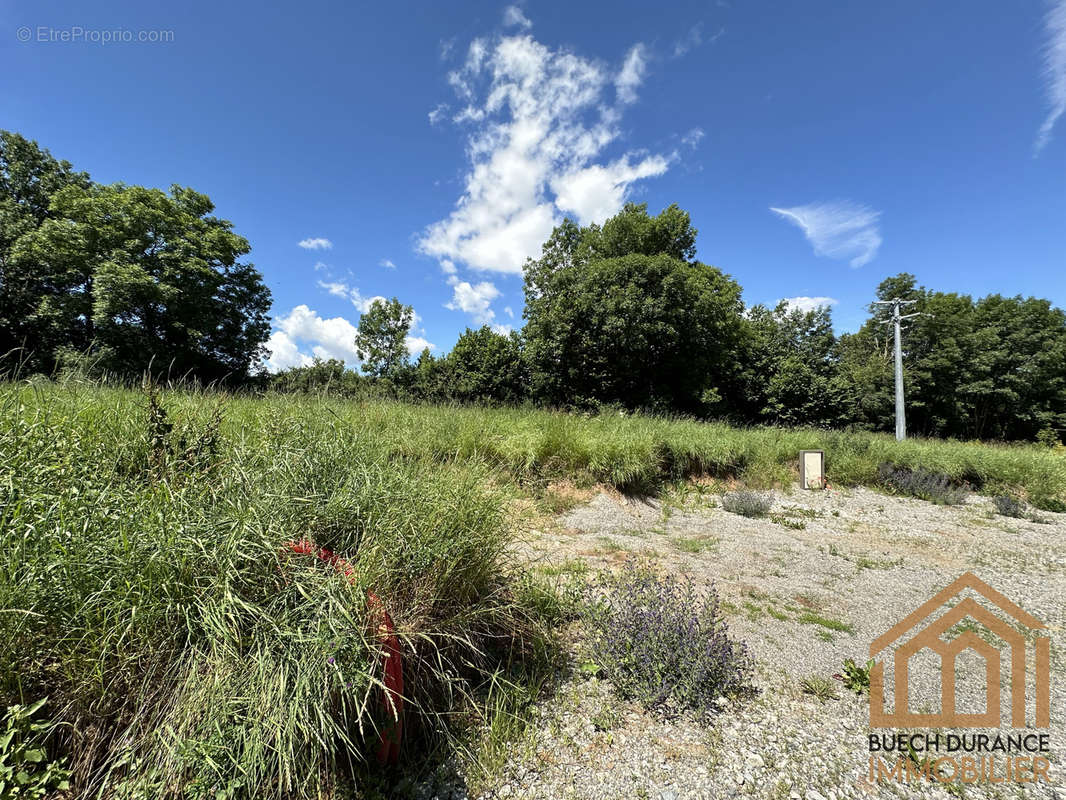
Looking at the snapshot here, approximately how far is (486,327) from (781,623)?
13.6 m

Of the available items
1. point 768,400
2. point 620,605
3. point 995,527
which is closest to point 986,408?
point 768,400

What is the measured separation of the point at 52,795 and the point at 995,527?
8.83 meters

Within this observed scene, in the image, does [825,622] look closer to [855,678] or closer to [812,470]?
[855,678]

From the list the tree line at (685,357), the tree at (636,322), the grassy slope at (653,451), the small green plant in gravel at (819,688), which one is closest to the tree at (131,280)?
Result: the tree line at (685,357)

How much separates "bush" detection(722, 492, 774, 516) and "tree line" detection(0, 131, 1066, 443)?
5.53 m

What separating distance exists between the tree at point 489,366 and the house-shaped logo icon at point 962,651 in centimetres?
1173

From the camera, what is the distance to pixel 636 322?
1043 cm

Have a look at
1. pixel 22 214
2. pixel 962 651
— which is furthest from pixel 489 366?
Result: pixel 22 214

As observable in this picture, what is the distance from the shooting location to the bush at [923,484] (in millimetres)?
6375

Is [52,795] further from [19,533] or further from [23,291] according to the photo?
[23,291]

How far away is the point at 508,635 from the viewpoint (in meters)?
1.88

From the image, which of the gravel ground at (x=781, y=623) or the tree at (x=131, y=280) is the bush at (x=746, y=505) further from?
the tree at (x=131, y=280)

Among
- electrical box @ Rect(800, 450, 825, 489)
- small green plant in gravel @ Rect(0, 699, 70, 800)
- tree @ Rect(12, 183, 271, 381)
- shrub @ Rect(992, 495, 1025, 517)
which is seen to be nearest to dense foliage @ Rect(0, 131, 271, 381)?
tree @ Rect(12, 183, 271, 381)

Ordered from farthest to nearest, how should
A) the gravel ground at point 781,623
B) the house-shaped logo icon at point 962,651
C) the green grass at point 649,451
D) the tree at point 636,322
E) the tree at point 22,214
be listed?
the tree at point 22,214
the tree at point 636,322
the green grass at point 649,451
the house-shaped logo icon at point 962,651
the gravel ground at point 781,623
